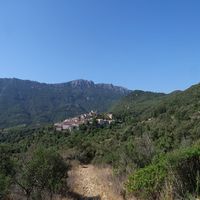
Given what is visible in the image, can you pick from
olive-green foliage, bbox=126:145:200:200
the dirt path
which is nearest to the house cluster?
the dirt path

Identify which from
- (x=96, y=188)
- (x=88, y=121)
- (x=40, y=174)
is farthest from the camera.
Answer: (x=88, y=121)

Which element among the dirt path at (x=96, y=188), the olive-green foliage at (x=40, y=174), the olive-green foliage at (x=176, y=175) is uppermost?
the olive-green foliage at (x=176, y=175)

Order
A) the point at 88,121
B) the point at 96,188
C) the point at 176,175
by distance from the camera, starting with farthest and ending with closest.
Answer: the point at 88,121, the point at 96,188, the point at 176,175

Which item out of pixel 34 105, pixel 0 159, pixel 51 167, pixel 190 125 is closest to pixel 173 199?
pixel 51 167

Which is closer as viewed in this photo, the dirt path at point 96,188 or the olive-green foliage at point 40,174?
the olive-green foliage at point 40,174

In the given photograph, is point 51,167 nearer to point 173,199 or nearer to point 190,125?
point 173,199

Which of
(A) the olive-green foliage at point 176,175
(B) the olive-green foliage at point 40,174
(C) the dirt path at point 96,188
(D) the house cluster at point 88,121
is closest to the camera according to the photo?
(A) the olive-green foliage at point 176,175

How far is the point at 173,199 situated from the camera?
22.7ft

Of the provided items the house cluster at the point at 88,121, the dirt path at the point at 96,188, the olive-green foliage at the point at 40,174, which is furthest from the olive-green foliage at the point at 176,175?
the house cluster at the point at 88,121

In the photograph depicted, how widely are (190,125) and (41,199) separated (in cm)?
2241

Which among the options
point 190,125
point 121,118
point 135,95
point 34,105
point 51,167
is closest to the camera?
point 51,167

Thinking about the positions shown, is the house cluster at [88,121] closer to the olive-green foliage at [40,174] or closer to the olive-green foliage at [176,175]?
the olive-green foliage at [40,174]

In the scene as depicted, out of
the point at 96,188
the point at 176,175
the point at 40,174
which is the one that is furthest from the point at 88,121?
the point at 176,175

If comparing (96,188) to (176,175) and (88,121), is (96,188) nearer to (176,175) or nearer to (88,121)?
(176,175)
